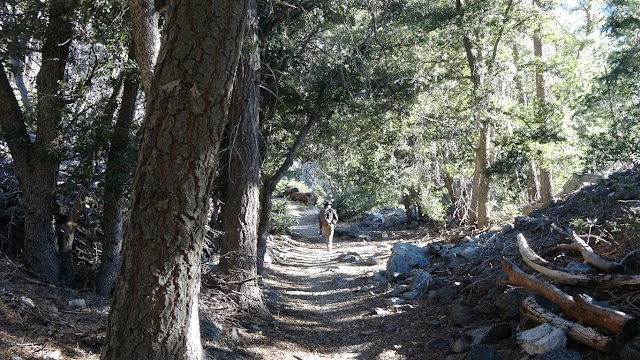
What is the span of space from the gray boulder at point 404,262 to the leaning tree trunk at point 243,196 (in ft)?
14.5

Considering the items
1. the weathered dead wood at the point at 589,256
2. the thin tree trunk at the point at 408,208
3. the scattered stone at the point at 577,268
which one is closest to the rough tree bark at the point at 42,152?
the scattered stone at the point at 577,268

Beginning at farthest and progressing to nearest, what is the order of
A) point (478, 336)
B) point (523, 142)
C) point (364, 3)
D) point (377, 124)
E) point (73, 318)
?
1. point (523, 142)
2. point (377, 124)
3. point (364, 3)
4. point (478, 336)
5. point (73, 318)

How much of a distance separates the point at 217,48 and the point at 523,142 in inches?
474

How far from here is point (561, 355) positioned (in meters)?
4.58

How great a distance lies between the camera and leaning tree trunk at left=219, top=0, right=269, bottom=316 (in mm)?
7461

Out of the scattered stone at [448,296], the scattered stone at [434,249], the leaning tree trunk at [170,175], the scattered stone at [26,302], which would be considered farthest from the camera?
the scattered stone at [434,249]

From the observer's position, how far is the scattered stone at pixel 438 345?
6.33 meters

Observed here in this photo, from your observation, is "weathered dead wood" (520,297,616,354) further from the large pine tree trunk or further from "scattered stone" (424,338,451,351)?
the large pine tree trunk

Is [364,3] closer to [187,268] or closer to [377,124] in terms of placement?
[377,124]

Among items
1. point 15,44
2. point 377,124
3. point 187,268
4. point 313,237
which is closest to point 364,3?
point 377,124

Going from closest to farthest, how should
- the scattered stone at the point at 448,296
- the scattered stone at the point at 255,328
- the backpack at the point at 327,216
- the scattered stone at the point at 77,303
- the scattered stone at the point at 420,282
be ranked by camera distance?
the scattered stone at the point at 77,303, the scattered stone at the point at 255,328, the scattered stone at the point at 448,296, the scattered stone at the point at 420,282, the backpack at the point at 327,216

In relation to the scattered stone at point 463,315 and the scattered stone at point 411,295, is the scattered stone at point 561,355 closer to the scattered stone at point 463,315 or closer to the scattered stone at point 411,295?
the scattered stone at point 463,315

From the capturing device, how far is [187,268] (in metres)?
3.29

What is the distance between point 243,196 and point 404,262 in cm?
540
